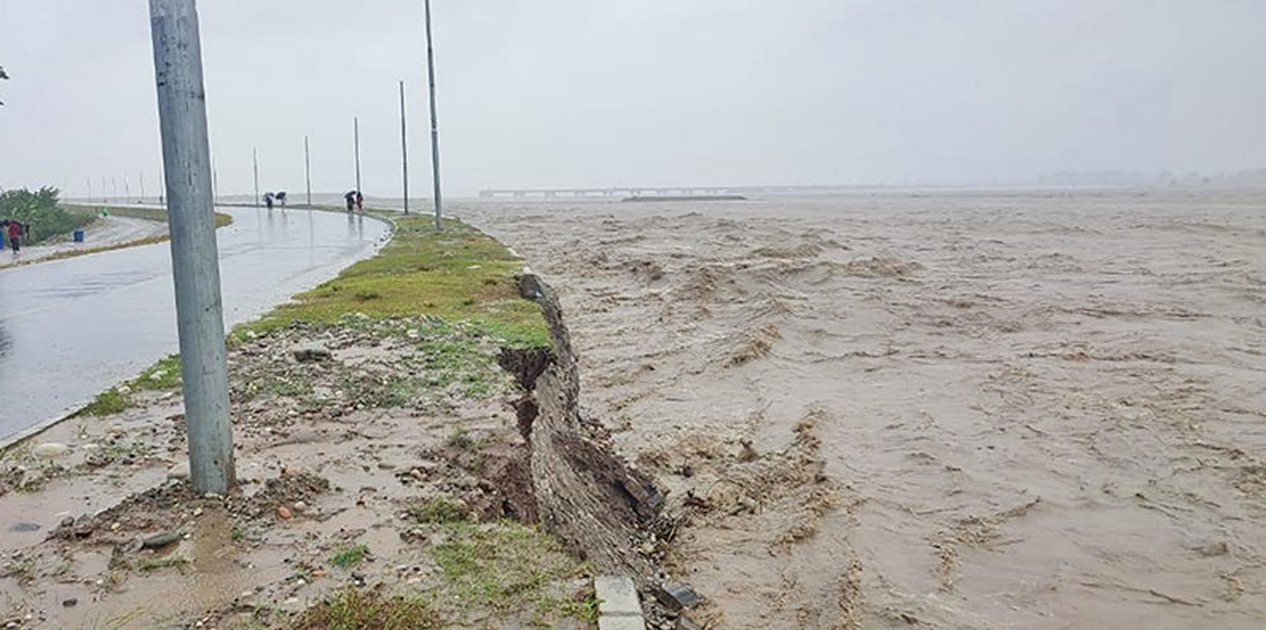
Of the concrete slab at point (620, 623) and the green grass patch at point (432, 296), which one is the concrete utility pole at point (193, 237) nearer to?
the concrete slab at point (620, 623)

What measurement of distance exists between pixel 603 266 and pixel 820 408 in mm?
17063

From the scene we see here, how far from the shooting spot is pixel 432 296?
14281 mm

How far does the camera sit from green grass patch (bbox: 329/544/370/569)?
15.1ft

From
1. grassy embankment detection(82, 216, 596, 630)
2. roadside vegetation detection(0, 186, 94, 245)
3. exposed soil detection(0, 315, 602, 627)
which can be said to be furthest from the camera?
roadside vegetation detection(0, 186, 94, 245)

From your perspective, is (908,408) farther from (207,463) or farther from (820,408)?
(207,463)

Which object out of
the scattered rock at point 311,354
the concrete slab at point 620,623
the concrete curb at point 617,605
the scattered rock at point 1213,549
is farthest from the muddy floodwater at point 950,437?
the scattered rock at point 311,354

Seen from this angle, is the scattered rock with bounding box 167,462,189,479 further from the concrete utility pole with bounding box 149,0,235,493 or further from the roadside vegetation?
the roadside vegetation

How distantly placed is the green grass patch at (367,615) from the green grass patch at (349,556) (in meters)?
0.45

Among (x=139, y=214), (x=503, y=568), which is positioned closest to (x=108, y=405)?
(x=503, y=568)

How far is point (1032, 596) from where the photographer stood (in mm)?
6520

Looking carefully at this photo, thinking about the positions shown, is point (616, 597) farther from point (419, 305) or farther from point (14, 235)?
point (14, 235)

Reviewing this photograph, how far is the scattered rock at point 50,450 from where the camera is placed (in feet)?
21.3

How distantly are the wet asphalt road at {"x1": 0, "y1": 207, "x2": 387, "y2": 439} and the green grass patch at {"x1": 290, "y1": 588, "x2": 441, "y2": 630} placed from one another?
4.94m

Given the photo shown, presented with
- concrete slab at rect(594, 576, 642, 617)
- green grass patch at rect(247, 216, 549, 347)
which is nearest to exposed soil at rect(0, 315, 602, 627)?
concrete slab at rect(594, 576, 642, 617)
